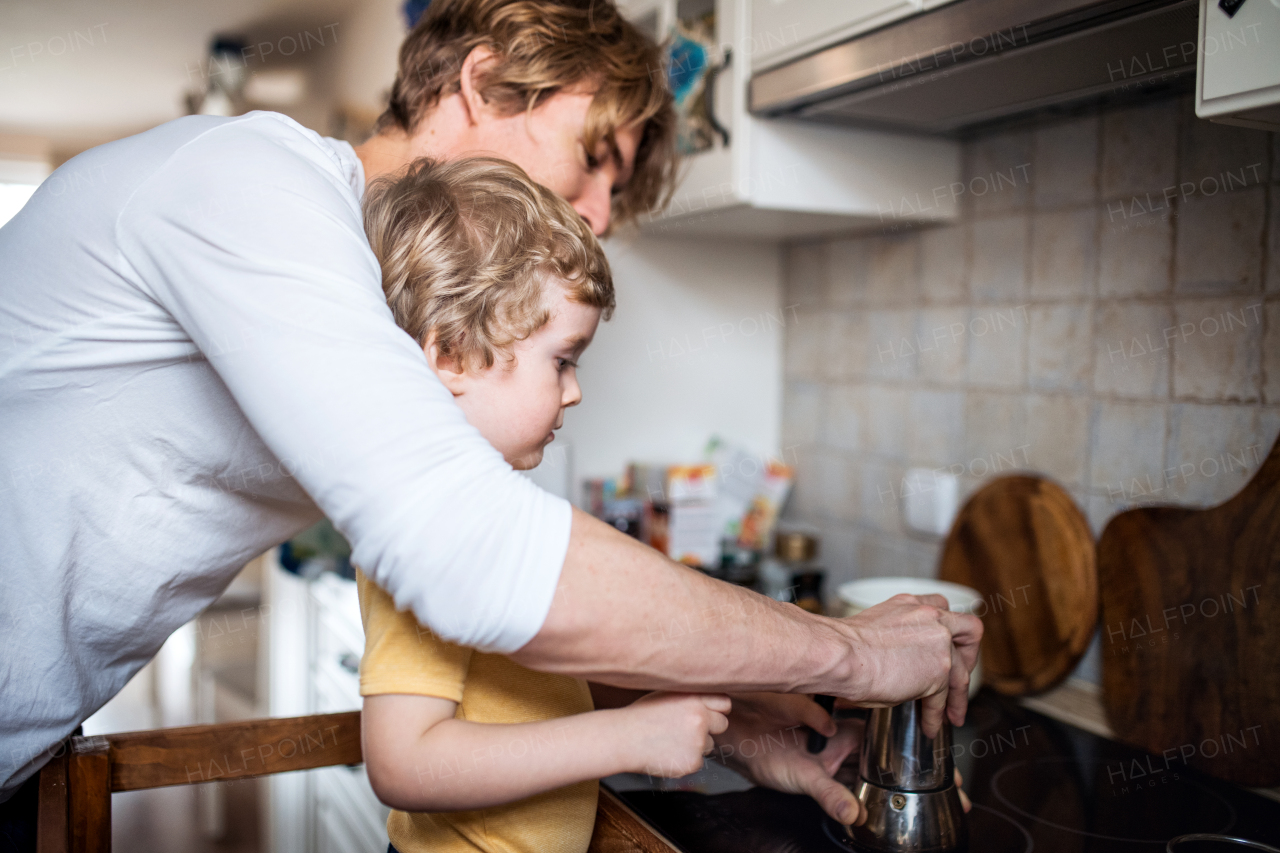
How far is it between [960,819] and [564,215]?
63cm

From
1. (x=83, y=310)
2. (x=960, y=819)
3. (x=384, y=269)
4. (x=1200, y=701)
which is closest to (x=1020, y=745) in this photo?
(x=1200, y=701)

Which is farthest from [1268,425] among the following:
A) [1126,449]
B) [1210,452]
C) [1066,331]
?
[1066,331]

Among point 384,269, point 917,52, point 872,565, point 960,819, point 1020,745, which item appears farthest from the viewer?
point 872,565

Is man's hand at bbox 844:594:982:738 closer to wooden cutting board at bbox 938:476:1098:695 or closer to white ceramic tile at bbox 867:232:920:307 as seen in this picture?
wooden cutting board at bbox 938:476:1098:695

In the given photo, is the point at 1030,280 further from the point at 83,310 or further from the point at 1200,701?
the point at 83,310

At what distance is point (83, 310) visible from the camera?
59cm

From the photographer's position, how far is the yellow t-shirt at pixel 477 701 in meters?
0.62

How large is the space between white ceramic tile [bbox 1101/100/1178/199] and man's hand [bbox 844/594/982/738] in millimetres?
704

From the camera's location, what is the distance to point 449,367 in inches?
27.3

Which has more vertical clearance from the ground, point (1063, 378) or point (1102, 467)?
point (1063, 378)

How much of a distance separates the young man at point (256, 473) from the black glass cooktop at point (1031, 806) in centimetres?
6

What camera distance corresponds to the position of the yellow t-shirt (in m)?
0.62

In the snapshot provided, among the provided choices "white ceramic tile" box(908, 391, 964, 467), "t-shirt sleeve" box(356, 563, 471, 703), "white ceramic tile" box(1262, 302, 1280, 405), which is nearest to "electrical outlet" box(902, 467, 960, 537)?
"white ceramic tile" box(908, 391, 964, 467)

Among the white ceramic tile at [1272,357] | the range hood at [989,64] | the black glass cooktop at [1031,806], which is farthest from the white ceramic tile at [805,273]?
the black glass cooktop at [1031,806]
